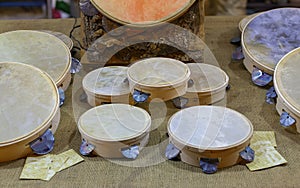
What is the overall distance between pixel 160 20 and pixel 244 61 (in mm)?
339

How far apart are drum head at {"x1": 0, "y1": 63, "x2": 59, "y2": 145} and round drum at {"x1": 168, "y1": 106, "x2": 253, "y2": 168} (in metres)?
0.34

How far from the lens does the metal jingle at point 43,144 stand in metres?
1.23

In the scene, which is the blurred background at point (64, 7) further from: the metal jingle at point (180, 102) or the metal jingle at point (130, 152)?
the metal jingle at point (130, 152)

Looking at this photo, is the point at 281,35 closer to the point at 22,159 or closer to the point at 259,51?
the point at 259,51

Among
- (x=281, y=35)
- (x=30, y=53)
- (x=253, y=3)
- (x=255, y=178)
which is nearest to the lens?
(x=255, y=178)

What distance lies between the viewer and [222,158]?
116cm

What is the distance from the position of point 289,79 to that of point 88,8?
0.68 meters

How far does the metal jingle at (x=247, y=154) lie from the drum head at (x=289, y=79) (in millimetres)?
185

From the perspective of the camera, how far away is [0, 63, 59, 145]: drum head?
1213mm

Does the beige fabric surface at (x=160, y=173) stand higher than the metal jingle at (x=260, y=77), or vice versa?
the metal jingle at (x=260, y=77)

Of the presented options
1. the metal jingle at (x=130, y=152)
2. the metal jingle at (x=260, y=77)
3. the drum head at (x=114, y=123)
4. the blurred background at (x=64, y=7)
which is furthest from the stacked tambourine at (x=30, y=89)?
the blurred background at (x=64, y=7)

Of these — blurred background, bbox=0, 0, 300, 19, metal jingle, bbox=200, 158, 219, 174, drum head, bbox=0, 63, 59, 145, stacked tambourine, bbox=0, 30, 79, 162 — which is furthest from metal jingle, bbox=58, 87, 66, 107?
blurred background, bbox=0, 0, 300, 19

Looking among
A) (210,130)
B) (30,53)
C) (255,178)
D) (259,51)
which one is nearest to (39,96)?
(30,53)

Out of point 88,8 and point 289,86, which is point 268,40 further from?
point 88,8
